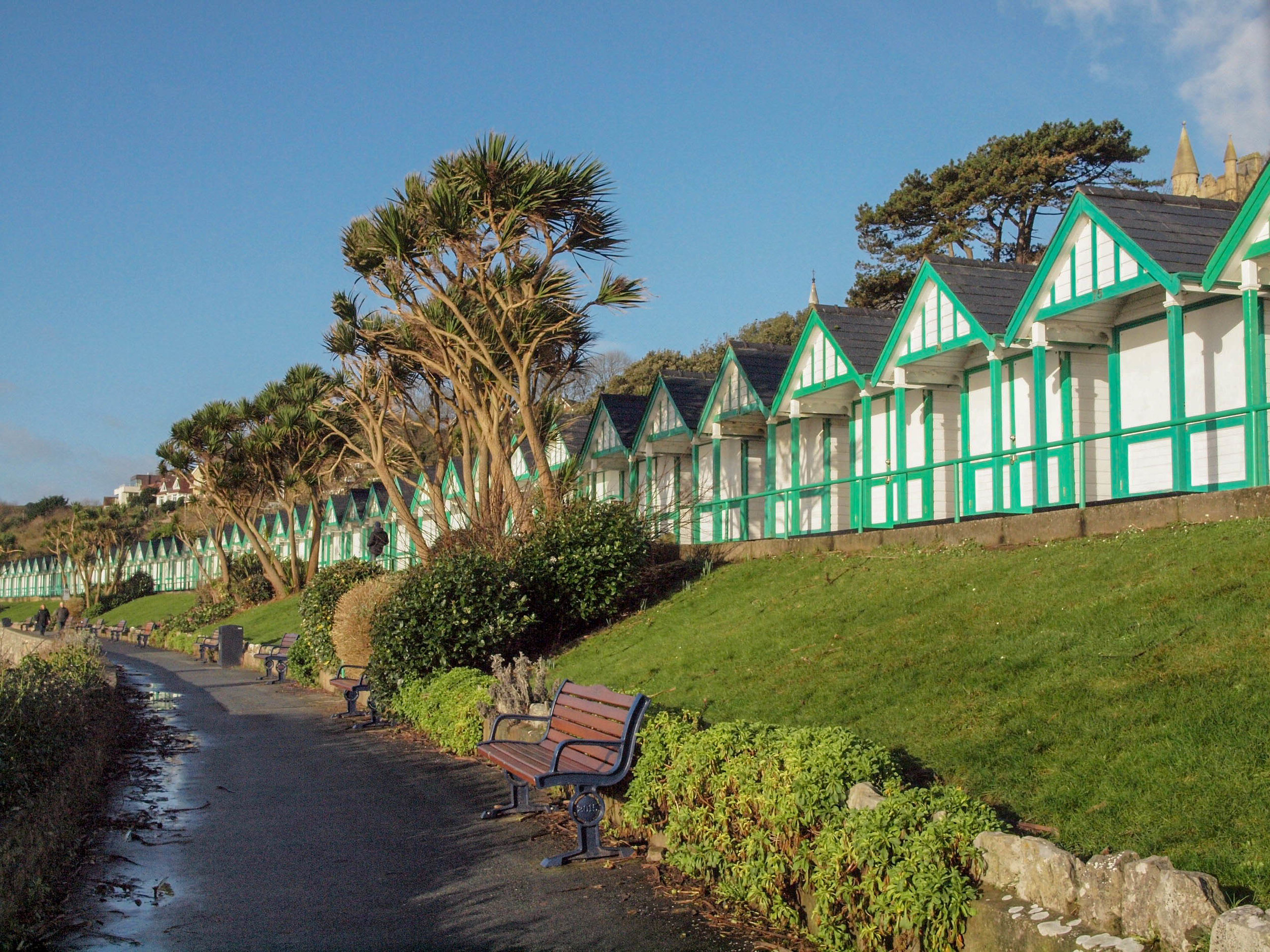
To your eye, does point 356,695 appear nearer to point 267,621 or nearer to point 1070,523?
point 1070,523

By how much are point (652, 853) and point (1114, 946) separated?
3.62 metres

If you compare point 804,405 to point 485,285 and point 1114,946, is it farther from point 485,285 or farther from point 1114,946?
point 1114,946

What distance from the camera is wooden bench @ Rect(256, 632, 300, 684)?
75.9 ft

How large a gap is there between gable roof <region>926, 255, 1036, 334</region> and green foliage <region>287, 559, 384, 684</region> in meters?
11.1

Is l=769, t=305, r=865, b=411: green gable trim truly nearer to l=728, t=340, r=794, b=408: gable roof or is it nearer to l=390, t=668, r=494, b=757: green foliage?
l=728, t=340, r=794, b=408: gable roof

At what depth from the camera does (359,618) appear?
18422 mm

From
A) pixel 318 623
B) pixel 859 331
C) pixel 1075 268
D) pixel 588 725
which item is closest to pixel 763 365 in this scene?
pixel 859 331

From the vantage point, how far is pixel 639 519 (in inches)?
728

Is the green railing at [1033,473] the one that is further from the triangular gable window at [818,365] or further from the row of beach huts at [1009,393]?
the triangular gable window at [818,365]

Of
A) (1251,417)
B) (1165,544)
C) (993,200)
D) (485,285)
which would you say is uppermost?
(993,200)

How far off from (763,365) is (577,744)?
55.4 feet

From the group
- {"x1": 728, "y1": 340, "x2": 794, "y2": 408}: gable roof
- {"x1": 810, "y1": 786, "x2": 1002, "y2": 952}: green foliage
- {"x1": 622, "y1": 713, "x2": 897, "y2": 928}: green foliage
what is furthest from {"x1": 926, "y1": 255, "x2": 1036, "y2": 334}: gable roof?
{"x1": 810, "y1": 786, "x2": 1002, "y2": 952}: green foliage

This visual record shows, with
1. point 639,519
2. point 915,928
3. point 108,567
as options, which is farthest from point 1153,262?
point 108,567

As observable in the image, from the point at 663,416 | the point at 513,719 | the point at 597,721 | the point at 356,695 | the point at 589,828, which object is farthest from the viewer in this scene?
the point at 663,416
